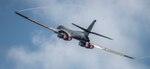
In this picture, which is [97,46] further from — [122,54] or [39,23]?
[39,23]

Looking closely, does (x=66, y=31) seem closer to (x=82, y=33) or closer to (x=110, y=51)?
(x=82, y=33)

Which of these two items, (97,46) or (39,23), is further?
(97,46)

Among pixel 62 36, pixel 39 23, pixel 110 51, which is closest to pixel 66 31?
pixel 62 36

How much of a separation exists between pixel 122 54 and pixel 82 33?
76.1ft

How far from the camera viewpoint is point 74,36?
5709 inches

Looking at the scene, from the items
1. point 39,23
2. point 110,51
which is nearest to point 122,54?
point 110,51

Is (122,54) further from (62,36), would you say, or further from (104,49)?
(62,36)

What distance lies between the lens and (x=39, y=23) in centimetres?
14450

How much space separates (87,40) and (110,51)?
13.3 metres

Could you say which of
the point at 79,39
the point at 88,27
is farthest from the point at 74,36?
the point at 88,27

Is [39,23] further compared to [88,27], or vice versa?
[88,27]

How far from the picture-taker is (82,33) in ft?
486

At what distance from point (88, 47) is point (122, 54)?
1741cm

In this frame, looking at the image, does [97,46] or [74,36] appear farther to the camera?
[97,46]
